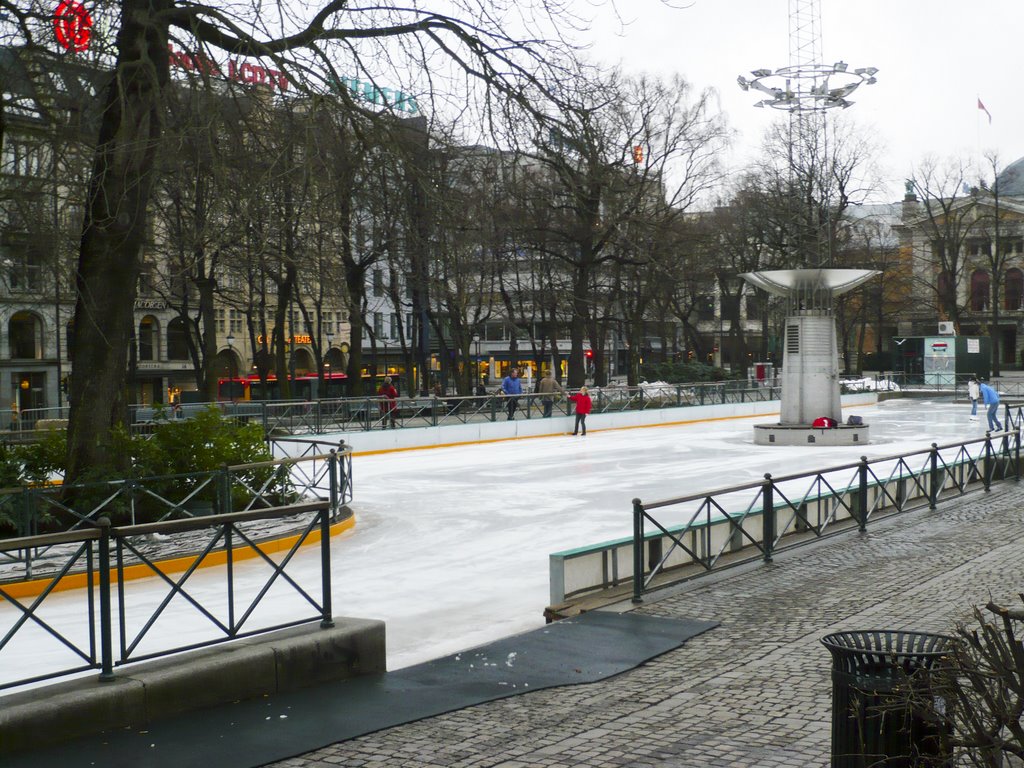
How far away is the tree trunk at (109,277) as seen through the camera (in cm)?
1469

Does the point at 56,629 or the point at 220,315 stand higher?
the point at 220,315

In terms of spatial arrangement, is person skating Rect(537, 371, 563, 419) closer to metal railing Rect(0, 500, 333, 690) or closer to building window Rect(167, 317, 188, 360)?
metal railing Rect(0, 500, 333, 690)

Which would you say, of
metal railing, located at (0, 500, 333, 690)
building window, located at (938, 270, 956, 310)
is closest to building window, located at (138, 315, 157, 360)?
building window, located at (938, 270, 956, 310)

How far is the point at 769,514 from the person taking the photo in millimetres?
13445

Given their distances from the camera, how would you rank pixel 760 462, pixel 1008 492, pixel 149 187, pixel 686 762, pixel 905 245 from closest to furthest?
pixel 686 762 → pixel 149 187 → pixel 1008 492 → pixel 760 462 → pixel 905 245

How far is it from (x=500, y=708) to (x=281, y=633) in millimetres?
1763

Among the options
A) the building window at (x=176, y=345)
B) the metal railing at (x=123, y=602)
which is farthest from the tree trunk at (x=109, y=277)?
the building window at (x=176, y=345)

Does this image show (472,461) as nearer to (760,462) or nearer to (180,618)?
(760,462)

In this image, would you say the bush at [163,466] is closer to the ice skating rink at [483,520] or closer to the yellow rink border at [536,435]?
the ice skating rink at [483,520]

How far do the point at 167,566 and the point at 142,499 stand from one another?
20.0ft

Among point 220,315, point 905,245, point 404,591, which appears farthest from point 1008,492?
point 905,245

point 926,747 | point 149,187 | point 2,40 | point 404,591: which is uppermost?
point 2,40

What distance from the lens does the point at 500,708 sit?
296 inches

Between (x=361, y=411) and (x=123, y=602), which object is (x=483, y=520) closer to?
(x=123, y=602)
